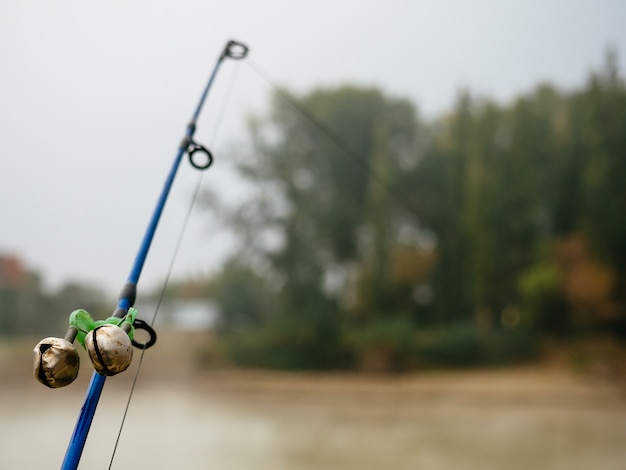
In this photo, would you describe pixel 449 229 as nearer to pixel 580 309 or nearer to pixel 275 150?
pixel 580 309

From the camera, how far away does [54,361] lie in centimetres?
61

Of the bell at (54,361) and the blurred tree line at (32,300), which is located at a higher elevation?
the bell at (54,361)

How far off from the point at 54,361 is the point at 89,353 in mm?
34

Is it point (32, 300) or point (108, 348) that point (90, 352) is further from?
point (32, 300)

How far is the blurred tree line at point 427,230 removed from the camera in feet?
24.1

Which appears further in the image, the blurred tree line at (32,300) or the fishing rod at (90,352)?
the blurred tree line at (32,300)

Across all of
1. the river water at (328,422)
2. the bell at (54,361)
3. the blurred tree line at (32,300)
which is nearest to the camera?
the bell at (54,361)

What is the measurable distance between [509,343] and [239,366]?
11.1 ft

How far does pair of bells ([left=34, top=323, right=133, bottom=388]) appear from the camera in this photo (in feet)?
2.01

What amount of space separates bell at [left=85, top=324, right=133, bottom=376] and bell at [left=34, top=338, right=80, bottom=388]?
0.02 m

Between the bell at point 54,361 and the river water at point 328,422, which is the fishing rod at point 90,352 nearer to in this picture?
the bell at point 54,361

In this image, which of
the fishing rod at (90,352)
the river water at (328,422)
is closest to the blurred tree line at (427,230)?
the river water at (328,422)

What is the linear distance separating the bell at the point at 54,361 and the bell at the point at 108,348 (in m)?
0.02

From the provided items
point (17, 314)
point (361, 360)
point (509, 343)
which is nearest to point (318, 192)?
point (361, 360)
